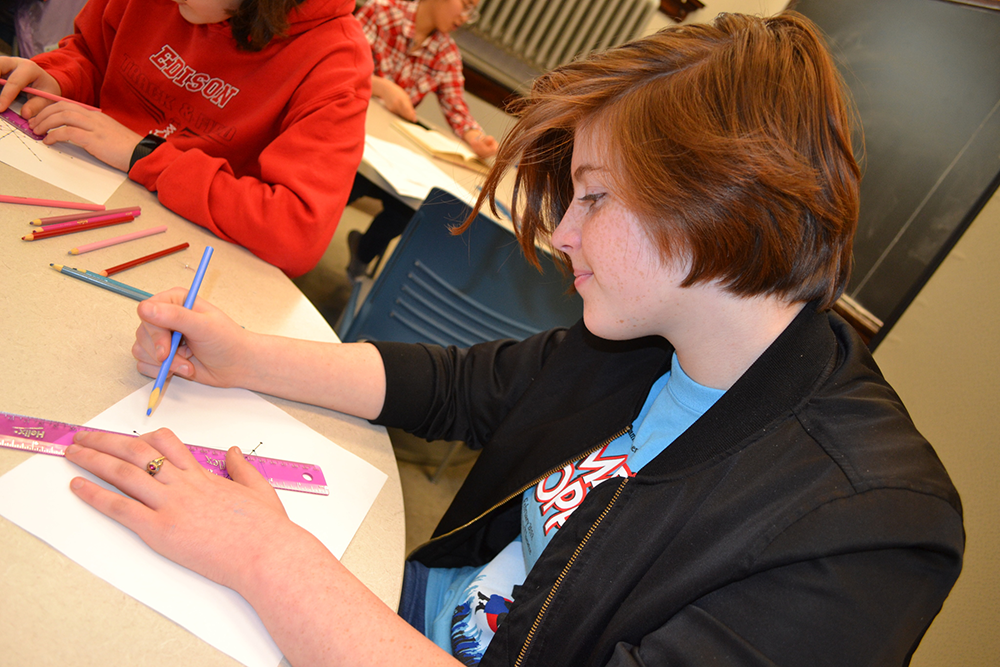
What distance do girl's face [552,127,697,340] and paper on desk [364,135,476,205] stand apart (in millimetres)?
796

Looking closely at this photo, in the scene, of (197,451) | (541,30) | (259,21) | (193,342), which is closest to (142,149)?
(259,21)

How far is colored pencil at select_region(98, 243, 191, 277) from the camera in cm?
80

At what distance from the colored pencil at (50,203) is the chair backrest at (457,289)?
2.07ft

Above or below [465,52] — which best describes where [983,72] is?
above

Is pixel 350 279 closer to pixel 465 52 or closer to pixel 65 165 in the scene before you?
pixel 65 165

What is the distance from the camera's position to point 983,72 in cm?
139

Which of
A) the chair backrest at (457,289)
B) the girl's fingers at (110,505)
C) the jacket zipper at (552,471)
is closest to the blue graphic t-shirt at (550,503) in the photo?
the jacket zipper at (552,471)

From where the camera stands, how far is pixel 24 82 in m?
1.03

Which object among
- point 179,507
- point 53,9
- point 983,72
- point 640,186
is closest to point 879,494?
point 640,186

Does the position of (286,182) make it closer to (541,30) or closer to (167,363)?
(167,363)

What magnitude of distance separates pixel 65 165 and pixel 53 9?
1077 mm

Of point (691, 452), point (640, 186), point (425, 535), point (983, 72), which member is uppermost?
point (983, 72)

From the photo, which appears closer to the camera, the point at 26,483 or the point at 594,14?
the point at 26,483

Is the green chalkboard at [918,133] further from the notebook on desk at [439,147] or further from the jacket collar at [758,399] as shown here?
the notebook on desk at [439,147]
